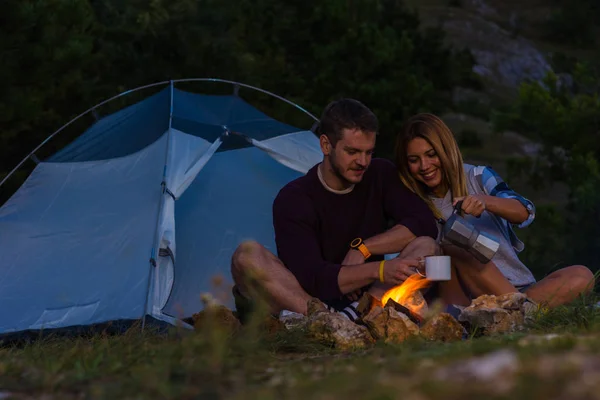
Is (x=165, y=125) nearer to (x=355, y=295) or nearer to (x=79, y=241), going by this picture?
(x=79, y=241)

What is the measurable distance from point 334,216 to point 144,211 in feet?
4.32

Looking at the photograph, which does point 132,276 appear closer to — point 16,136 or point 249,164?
point 249,164

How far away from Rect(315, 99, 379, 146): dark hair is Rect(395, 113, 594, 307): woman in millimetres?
179

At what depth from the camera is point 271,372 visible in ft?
8.98

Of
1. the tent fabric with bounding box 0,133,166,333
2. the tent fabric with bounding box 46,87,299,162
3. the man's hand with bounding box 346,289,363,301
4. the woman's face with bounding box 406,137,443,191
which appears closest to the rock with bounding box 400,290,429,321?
the man's hand with bounding box 346,289,363,301

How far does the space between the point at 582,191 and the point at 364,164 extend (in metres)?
4.21

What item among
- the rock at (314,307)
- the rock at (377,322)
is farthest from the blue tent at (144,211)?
the rock at (377,322)

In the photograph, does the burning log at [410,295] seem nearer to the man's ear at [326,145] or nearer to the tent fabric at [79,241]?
the man's ear at [326,145]

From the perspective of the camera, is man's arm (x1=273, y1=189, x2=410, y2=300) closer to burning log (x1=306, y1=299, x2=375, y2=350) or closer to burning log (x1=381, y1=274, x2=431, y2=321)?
burning log (x1=381, y1=274, x2=431, y2=321)

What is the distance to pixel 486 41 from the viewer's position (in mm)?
27547

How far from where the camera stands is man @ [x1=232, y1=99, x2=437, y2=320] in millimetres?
4484

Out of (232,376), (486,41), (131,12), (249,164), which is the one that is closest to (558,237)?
(249,164)

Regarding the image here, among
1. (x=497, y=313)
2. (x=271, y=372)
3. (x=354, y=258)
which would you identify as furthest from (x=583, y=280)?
(x=271, y=372)

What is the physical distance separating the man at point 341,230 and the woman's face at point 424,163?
108mm
